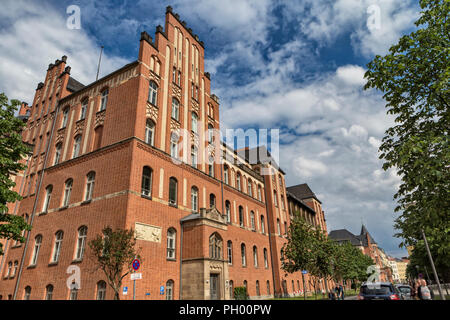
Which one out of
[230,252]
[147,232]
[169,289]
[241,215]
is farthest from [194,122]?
[169,289]

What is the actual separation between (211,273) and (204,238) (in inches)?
106

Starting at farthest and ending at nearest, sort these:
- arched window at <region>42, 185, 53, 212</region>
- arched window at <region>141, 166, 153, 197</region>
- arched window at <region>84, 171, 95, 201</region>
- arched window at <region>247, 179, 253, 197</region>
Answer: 1. arched window at <region>247, 179, 253, 197</region>
2. arched window at <region>42, 185, 53, 212</region>
3. arched window at <region>84, 171, 95, 201</region>
4. arched window at <region>141, 166, 153, 197</region>

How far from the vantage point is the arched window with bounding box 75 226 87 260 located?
1892 cm

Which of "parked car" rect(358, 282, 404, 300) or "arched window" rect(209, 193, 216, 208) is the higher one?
"arched window" rect(209, 193, 216, 208)

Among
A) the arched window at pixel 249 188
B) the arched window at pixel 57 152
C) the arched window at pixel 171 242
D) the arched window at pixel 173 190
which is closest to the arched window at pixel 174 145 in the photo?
the arched window at pixel 173 190

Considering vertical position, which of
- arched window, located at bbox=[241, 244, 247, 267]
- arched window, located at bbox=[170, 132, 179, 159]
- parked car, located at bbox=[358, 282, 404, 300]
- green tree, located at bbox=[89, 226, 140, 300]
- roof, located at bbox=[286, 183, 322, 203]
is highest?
roof, located at bbox=[286, 183, 322, 203]

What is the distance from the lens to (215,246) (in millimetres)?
22438

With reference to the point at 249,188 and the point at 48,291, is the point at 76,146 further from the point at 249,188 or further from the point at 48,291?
the point at 249,188

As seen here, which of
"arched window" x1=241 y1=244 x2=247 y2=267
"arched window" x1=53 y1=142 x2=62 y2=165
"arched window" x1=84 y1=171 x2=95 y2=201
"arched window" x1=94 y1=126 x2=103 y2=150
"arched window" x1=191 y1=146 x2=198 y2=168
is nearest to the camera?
"arched window" x1=84 y1=171 x2=95 y2=201

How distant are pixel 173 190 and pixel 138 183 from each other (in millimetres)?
3958

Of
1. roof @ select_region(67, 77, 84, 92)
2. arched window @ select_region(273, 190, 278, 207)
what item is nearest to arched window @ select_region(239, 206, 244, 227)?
arched window @ select_region(273, 190, 278, 207)

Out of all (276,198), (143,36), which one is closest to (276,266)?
(276,198)

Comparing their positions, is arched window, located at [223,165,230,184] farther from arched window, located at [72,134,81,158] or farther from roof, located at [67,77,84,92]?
roof, located at [67,77,84,92]

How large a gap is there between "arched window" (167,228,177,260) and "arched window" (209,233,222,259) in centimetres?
283
